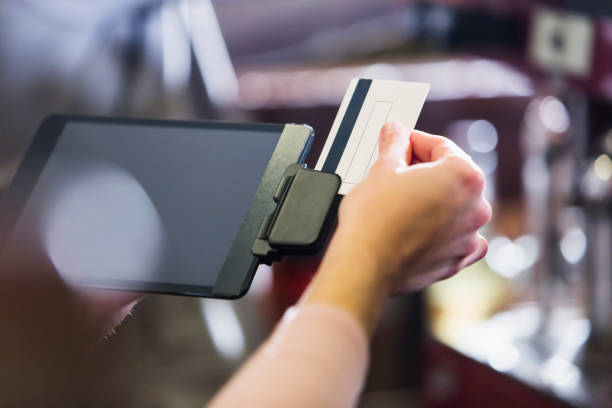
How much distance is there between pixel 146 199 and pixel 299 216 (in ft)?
0.49

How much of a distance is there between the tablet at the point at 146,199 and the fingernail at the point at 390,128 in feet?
0.23

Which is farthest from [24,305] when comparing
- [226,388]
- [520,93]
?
[520,93]

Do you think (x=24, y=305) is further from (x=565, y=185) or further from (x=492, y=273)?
(x=492, y=273)

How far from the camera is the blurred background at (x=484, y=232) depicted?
135 centimetres

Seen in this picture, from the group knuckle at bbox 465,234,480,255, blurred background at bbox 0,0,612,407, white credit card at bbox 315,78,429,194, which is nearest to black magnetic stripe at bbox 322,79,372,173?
white credit card at bbox 315,78,429,194

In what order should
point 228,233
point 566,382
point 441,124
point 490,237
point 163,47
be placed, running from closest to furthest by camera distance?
point 228,233
point 566,382
point 163,47
point 490,237
point 441,124

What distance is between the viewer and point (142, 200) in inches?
21.7

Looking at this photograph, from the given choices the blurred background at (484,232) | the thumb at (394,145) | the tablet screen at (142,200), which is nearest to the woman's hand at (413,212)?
the thumb at (394,145)

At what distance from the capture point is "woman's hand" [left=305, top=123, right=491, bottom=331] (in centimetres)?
40

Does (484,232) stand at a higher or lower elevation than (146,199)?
lower

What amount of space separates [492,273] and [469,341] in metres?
0.65

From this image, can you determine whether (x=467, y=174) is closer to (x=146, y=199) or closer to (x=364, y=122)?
(x=364, y=122)

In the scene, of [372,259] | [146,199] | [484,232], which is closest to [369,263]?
[372,259]

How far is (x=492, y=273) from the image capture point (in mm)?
2227
